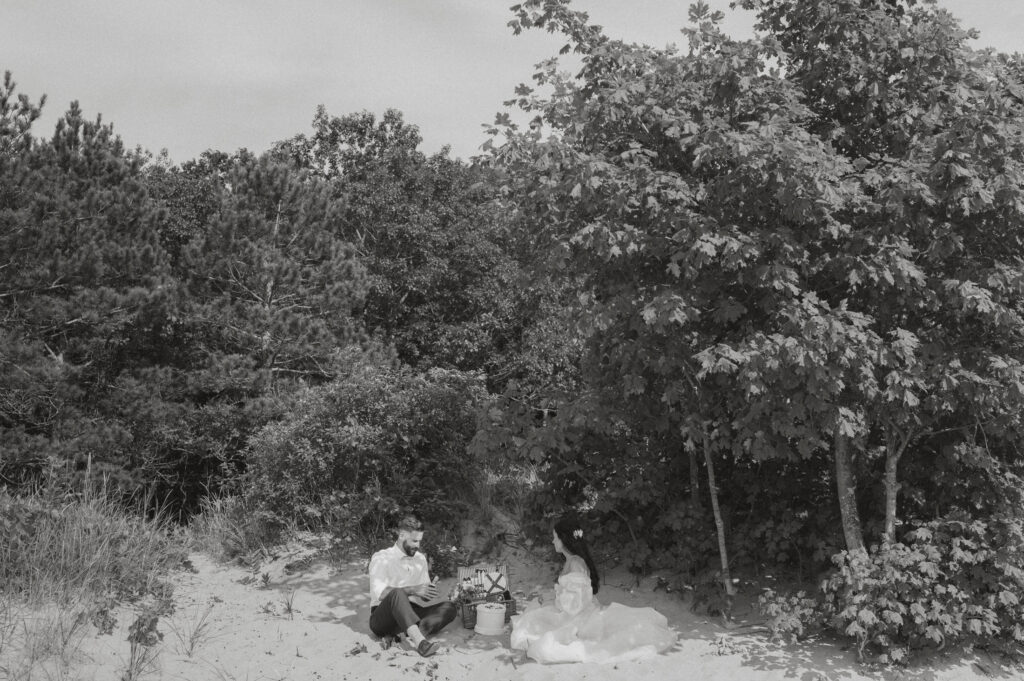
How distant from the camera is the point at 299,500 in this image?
8.97 m

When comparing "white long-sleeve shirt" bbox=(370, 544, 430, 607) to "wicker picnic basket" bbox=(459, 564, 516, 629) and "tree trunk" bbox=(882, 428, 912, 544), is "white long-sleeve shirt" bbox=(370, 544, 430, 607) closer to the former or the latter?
"wicker picnic basket" bbox=(459, 564, 516, 629)

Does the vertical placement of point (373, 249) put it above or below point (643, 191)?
above

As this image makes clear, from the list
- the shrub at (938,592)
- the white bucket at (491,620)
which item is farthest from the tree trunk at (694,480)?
the white bucket at (491,620)

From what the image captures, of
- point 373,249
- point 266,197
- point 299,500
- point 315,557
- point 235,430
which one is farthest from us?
point 373,249

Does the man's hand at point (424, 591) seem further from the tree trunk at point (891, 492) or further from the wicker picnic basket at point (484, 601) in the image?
the tree trunk at point (891, 492)

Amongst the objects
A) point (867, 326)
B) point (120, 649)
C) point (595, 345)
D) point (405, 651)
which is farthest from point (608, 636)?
point (120, 649)

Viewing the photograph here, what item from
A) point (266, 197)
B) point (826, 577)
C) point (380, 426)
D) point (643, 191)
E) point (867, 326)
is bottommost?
point (826, 577)

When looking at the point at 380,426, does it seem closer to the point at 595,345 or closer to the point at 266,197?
the point at 595,345

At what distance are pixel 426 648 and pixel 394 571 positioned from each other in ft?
2.44

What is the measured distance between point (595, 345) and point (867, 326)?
229 centimetres

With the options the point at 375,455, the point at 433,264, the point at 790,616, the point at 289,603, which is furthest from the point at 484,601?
the point at 433,264

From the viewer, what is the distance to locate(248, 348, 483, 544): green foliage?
28.9 feet

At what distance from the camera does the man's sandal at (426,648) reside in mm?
6324

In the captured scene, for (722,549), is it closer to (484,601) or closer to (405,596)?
(484,601)
